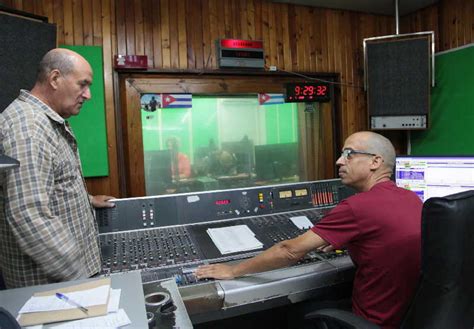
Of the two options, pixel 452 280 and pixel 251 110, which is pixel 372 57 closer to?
pixel 251 110

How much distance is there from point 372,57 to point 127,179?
2237 mm

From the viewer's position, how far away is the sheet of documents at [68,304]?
0.84 meters

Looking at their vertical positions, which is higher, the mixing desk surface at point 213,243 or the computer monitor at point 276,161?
the computer monitor at point 276,161

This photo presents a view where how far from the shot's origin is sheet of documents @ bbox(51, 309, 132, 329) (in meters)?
0.77

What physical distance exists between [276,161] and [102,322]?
8.09ft

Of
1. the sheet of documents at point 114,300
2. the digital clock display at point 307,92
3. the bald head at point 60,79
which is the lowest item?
the sheet of documents at point 114,300

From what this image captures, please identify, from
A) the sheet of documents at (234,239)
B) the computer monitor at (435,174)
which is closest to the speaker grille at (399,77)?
the computer monitor at (435,174)

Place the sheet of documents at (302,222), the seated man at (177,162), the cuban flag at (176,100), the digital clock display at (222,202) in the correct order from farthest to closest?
→ the seated man at (177,162)
the cuban flag at (176,100)
the digital clock display at (222,202)
the sheet of documents at (302,222)

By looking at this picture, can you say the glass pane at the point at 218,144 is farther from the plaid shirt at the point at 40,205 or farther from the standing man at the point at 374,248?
the standing man at the point at 374,248

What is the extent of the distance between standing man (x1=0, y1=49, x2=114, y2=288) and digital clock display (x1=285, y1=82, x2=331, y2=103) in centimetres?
193

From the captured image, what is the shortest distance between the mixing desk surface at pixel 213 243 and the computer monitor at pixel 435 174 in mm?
340

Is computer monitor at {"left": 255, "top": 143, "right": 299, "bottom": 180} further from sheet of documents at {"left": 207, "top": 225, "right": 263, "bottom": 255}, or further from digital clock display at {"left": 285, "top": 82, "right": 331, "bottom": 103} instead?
sheet of documents at {"left": 207, "top": 225, "right": 263, "bottom": 255}

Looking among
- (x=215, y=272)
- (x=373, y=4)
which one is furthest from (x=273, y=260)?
(x=373, y=4)

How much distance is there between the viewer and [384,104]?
9.94 feet
